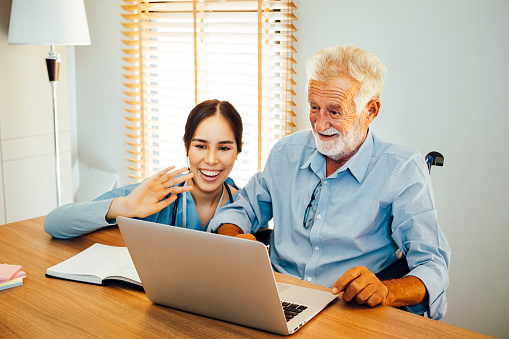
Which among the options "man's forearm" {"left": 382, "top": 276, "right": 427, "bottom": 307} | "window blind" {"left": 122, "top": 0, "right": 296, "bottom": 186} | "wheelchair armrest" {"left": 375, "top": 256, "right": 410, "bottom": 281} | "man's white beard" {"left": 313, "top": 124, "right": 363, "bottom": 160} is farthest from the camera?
"window blind" {"left": 122, "top": 0, "right": 296, "bottom": 186}

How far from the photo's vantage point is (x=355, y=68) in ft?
5.87

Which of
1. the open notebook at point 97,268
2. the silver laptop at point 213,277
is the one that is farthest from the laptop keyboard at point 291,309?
the open notebook at point 97,268

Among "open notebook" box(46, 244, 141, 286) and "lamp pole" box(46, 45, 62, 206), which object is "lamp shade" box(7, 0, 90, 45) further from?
"open notebook" box(46, 244, 141, 286)

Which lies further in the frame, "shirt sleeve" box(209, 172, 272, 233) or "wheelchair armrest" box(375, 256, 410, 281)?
"shirt sleeve" box(209, 172, 272, 233)

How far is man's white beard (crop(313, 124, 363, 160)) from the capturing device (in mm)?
1834

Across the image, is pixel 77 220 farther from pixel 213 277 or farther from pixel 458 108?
pixel 458 108

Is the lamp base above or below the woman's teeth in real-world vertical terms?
above

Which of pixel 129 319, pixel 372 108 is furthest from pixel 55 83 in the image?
pixel 129 319

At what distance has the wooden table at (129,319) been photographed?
3.83ft

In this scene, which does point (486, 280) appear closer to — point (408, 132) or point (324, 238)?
point (408, 132)

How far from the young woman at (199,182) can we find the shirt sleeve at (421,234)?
2.14 ft

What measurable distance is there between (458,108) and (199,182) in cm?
114

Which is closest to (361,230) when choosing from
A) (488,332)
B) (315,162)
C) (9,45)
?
(315,162)

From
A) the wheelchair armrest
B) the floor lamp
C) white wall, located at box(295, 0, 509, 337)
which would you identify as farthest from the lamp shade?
the wheelchair armrest
